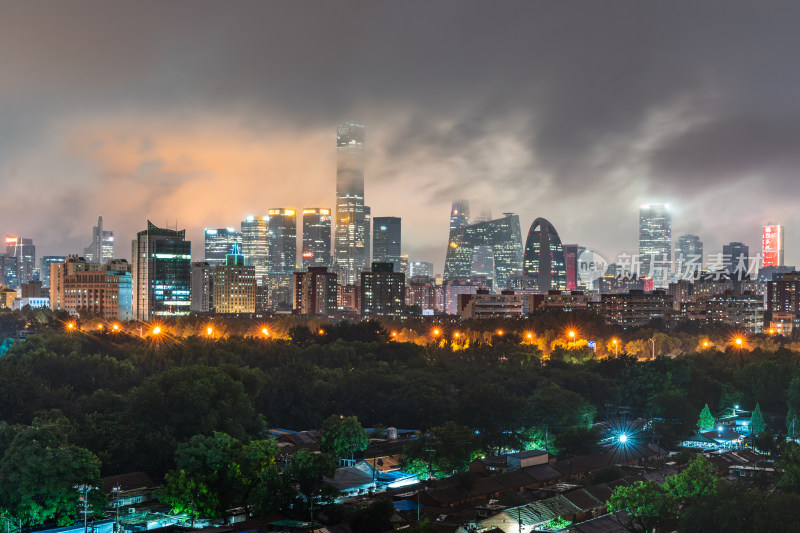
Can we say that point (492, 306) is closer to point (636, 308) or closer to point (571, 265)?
point (636, 308)

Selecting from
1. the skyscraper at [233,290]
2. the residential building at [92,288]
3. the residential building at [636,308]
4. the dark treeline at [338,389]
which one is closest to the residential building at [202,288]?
the skyscraper at [233,290]

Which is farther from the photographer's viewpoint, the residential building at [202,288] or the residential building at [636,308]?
the residential building at [202,288]

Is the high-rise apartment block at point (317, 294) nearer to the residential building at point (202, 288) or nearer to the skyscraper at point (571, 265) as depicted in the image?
the residential building at point (202, 288)

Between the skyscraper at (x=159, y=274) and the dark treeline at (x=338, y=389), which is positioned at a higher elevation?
the skyscraper at (x=159, y=274)

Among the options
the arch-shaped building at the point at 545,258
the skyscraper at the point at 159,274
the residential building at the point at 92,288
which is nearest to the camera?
the skyscraper at the point at 159,274

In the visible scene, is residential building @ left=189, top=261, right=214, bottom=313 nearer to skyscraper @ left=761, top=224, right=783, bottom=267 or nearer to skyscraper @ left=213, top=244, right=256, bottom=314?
skyscraper @ left=213, top=244, right=256, bottom=314

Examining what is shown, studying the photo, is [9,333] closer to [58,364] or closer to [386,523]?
[58,364]

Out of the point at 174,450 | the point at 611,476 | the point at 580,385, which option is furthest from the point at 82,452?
the point at 580,385
